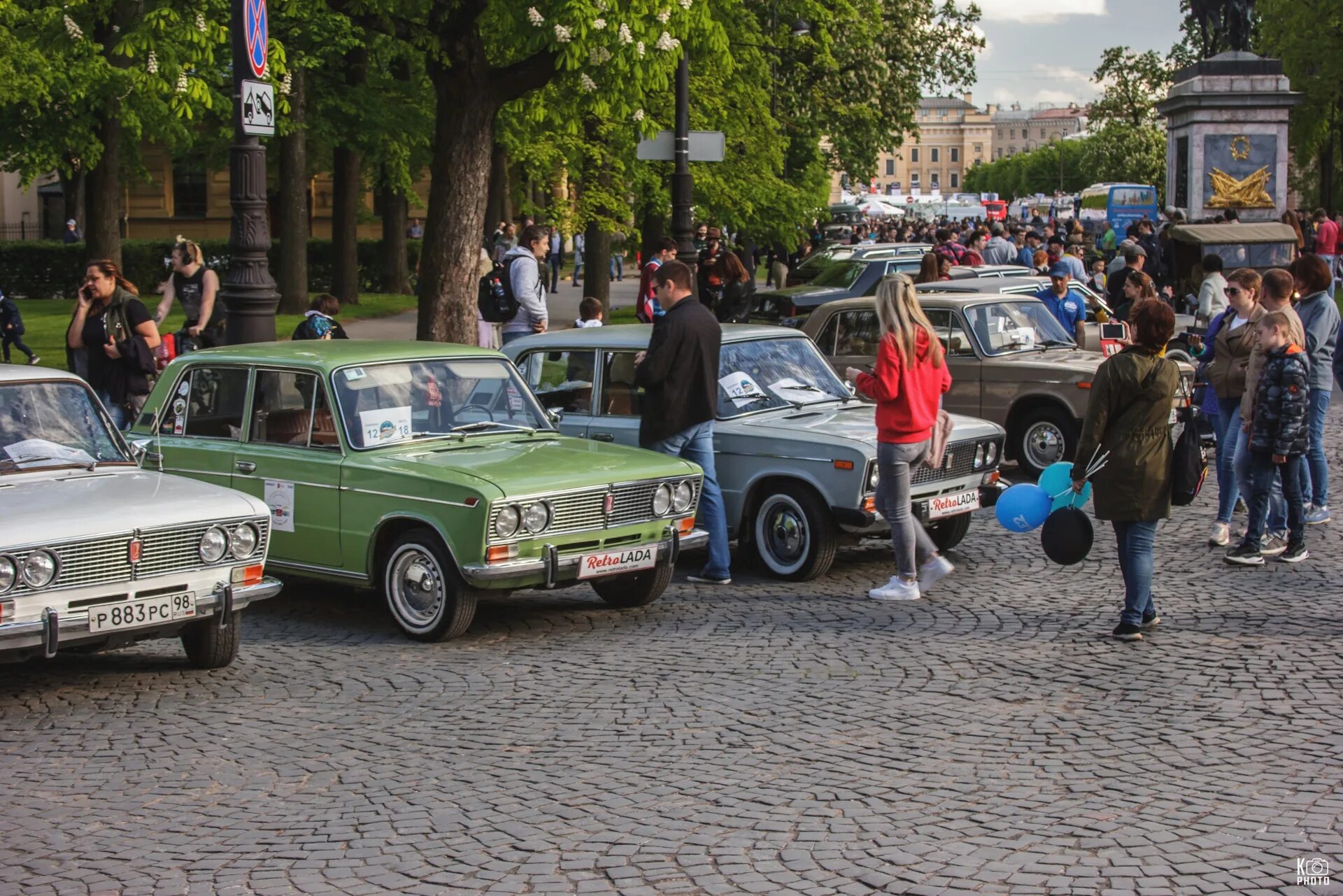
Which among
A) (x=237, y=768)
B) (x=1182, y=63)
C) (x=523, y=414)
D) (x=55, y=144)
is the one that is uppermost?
(x=1182, y=63)

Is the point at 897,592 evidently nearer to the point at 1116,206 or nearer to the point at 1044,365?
the point at 1044,365

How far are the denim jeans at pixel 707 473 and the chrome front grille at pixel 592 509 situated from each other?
2.23 feet

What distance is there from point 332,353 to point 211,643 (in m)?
2.07

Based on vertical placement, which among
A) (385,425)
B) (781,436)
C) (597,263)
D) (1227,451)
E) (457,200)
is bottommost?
(1227,451)

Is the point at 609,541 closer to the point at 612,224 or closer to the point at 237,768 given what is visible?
the point at 237,768

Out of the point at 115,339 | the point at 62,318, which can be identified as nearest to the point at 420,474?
the point at 115,339

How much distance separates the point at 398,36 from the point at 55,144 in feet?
50.7

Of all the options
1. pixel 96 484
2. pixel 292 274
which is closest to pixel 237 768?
pixel 96 484

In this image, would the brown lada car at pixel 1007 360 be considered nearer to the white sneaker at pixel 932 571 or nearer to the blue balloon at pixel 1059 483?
the white sneaker at pixel 932 571

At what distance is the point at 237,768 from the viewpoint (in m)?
6.46

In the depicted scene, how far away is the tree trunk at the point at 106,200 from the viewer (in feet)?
98.4

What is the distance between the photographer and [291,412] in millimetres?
9305

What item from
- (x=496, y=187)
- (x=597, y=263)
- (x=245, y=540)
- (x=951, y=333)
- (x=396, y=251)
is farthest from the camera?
(x=396, y=251)

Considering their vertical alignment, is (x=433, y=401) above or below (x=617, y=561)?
above
